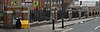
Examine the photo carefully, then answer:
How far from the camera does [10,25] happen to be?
30.3m

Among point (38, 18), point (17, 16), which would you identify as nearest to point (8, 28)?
point (17, 16)

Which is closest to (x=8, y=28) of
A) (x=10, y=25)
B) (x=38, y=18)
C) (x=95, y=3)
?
(x=10, y=25)

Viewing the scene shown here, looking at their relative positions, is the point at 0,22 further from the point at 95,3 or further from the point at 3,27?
the point at 95,3

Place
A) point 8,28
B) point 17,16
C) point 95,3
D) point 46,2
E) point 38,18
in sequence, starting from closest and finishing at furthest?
point 8,28, point 17,16, point 38,18, point 46,2, point 95,3

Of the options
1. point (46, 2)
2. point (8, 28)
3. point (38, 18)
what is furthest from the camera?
point (46, 2)

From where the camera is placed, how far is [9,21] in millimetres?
30344

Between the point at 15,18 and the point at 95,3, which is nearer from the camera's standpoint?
the point at 15,18

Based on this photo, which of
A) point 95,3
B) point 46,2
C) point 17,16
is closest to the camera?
point 17,16

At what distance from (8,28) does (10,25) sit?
0.45 metres

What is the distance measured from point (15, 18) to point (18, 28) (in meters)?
1.92

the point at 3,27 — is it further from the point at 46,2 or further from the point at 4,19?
the point at 46,2

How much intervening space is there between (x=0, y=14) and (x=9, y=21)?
275 centimetres

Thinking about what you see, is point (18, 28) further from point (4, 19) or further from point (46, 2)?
point (46, 2)

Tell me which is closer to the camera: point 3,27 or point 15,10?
point 3,27
